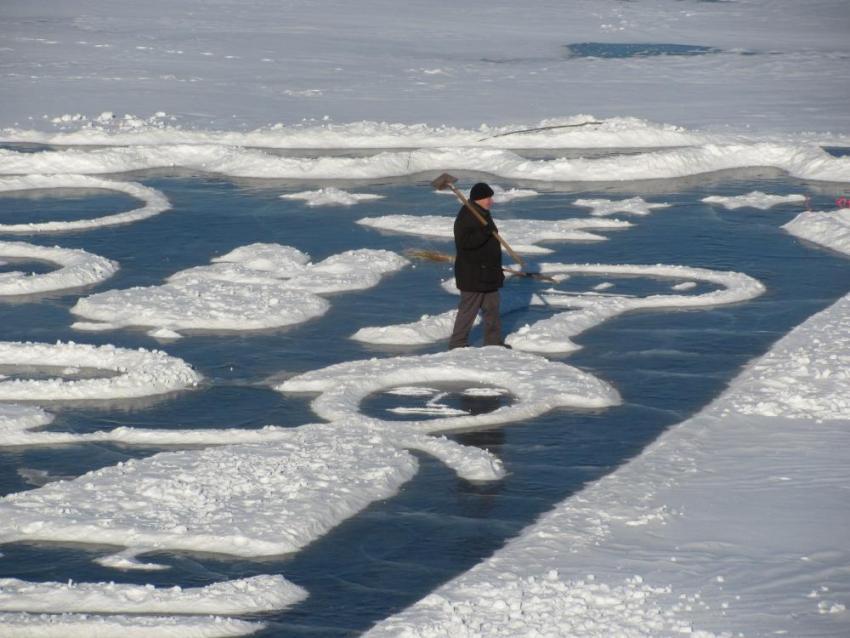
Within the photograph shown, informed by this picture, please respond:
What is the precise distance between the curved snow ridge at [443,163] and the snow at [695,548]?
43.3 feet

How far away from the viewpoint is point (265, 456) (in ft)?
36.0

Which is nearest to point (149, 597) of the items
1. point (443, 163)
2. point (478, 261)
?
point (478, 261)

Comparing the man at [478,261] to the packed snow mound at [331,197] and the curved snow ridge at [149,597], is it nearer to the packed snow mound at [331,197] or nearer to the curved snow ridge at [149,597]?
the curved snow ridge at [149,597]

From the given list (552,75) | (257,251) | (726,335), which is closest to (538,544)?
(726,335)

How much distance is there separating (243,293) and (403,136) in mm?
12745

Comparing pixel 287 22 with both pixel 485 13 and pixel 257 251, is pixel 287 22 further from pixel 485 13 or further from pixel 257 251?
pixel 257 251

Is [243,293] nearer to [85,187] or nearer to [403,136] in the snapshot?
[85,187]

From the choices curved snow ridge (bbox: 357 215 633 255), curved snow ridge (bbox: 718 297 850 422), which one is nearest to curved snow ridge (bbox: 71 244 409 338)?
curved snow ridge (bbox: 357 215 633 255)

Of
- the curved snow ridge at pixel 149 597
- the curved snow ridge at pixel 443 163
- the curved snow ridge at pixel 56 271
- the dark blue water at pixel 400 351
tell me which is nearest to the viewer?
the curved snow ridge at pixel 149 597

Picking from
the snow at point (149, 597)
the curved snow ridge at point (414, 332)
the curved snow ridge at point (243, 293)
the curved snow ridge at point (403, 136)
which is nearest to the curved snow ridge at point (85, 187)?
the curved snow ridge at point (243, 293)

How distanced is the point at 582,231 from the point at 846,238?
3442 mm

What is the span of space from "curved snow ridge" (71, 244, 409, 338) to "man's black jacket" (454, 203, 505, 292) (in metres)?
2.54

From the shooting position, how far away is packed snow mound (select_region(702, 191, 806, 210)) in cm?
2250

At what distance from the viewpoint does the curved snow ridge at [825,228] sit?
19.6 m
